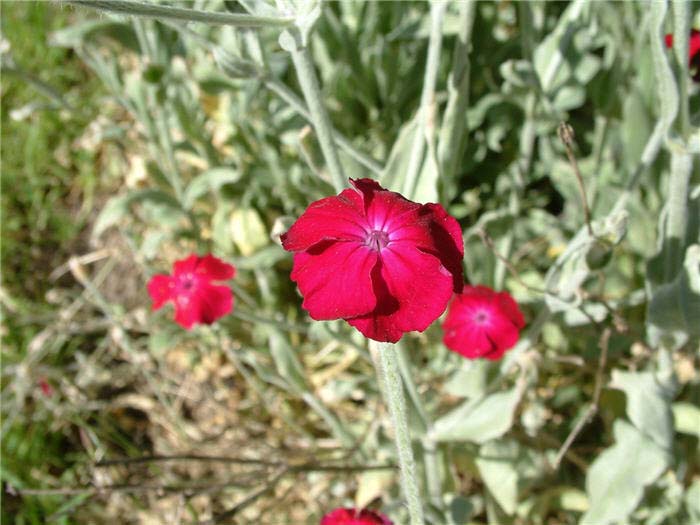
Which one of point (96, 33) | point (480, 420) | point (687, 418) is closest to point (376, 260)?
point (480, 420)

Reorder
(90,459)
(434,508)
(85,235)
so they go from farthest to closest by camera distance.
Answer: (85,235)
(90,459)
(434,508)

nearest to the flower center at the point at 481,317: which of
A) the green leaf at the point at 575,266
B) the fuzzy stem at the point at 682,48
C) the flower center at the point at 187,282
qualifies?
the green leaf at the point at 575,266

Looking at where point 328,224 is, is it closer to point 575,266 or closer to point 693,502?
point 575,266

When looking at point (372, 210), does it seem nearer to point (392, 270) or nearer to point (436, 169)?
point (392, 270)

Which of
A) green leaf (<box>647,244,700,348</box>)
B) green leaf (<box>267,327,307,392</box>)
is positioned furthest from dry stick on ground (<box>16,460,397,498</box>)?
green leaf (<box>647,244,700,348</box>)

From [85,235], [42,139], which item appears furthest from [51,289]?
[42,139]

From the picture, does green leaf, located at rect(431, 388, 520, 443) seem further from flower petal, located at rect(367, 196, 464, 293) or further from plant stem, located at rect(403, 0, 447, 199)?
flower petal, located at rect(367, 196, 464, 293)
